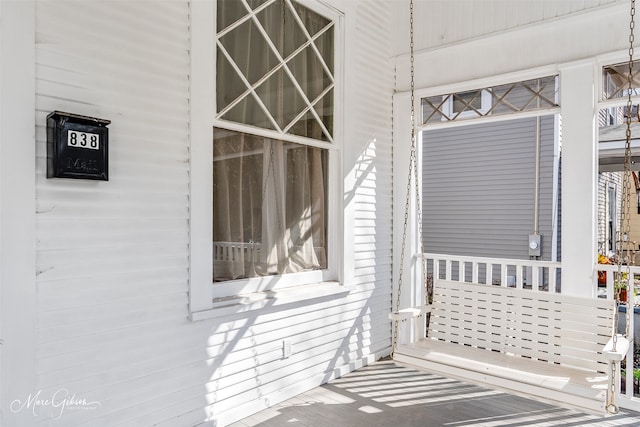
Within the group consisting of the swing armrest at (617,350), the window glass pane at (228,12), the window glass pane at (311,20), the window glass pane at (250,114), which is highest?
the window glass pane at (311,20)

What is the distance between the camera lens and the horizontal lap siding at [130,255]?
2209 mm

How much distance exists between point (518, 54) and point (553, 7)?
420mm

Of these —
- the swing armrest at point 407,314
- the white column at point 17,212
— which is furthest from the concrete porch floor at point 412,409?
the white column at point 17,212

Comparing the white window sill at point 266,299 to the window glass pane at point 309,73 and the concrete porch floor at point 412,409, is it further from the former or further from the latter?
the window glass pane at point 309,73

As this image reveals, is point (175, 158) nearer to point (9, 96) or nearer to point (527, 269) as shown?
point (9, 96)

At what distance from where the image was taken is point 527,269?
24.8ft

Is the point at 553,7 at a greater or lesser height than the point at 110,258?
greater

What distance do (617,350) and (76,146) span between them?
3029 mm

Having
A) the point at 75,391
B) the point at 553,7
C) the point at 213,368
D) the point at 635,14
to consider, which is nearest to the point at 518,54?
the point at 553,7

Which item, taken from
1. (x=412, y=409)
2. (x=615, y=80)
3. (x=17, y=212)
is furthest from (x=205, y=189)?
(x=615, y=80)

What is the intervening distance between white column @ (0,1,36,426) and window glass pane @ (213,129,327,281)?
1.11 m

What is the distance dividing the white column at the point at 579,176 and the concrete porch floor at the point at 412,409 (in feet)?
3.07

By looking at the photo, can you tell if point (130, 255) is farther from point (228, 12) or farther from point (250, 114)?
point (228, 12)

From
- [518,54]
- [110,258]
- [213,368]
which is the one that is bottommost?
[213,368]
